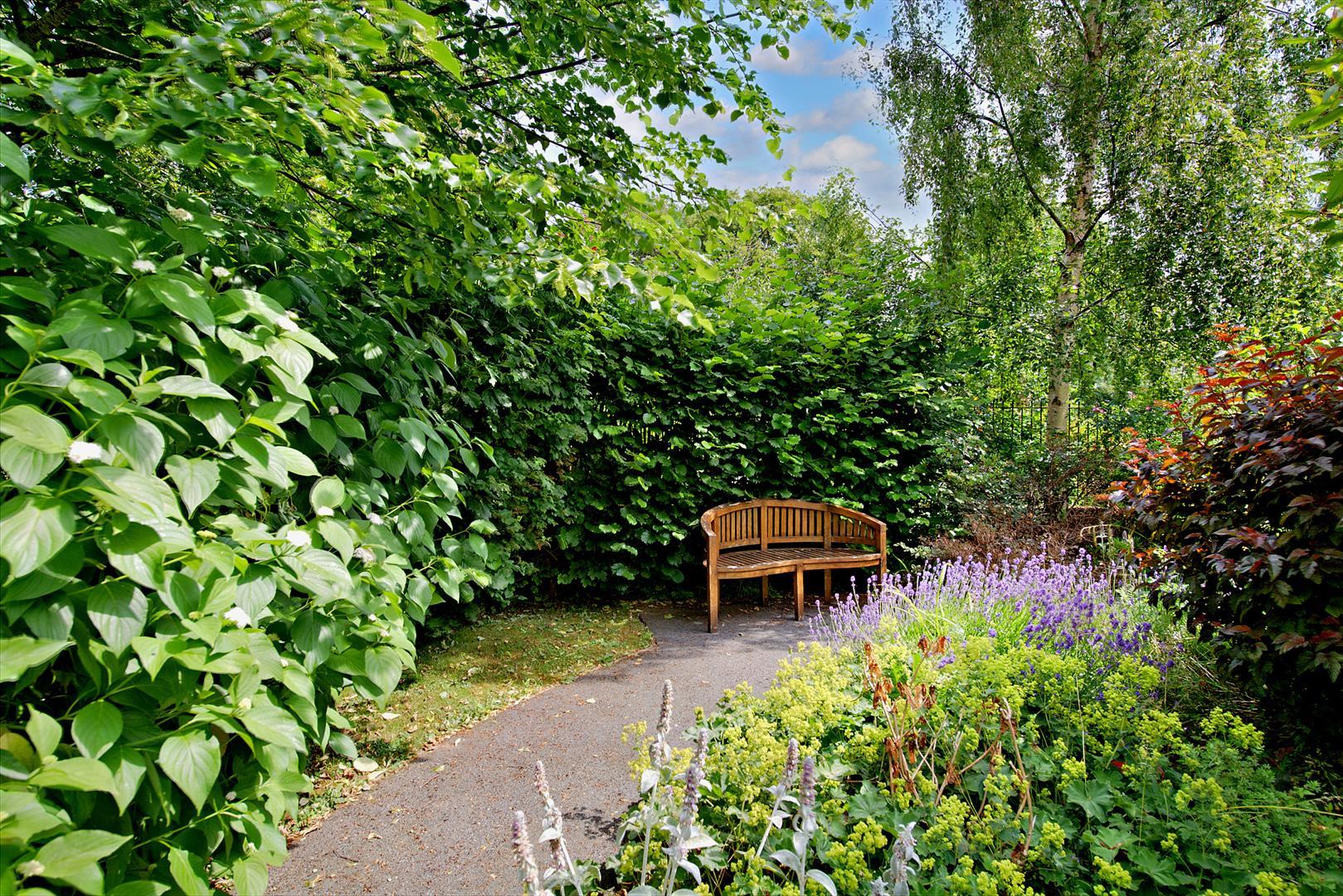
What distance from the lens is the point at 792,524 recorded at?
6.04 meters

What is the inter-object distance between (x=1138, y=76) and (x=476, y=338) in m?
9.06

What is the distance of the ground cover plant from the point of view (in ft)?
4.88

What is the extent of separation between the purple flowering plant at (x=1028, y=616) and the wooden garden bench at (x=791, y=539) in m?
1.26

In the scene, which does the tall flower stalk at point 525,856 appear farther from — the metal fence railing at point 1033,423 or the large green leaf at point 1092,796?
the metal fence railing at point 1033,423

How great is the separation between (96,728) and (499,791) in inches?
A: 79.7

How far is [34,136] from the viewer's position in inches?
75.2

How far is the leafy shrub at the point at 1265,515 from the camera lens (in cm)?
215

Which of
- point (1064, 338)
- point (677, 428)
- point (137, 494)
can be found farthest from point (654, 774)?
point (1064, 338)

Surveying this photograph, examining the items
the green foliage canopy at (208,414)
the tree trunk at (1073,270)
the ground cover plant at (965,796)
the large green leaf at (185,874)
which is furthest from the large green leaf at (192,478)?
the tree trunk at (1073,270)

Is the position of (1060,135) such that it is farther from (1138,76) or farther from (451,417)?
(451,417)

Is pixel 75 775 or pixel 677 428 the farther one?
pixel 677 428

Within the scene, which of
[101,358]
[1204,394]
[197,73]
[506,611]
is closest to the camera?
[101,358]

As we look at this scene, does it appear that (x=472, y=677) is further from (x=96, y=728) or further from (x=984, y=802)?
(x=984, y=802)

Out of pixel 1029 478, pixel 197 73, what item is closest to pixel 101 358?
pixel 197 73
